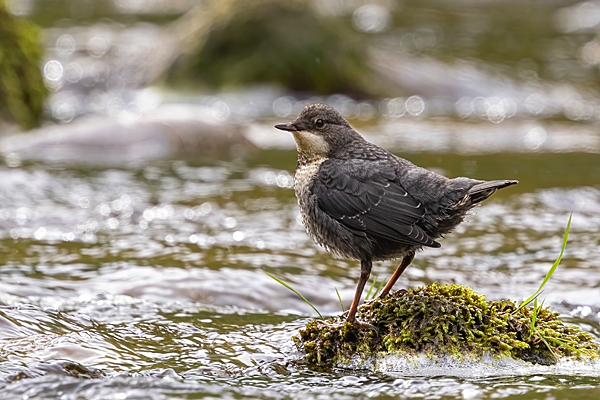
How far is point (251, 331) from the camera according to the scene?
178 inches

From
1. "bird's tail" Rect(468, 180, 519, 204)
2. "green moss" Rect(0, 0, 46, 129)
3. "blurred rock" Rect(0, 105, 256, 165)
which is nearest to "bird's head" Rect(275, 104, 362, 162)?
"bird's tail" Rect(468, 180, 519, 204)

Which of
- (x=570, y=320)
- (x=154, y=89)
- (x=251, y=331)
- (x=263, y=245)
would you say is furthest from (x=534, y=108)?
(x=251, y=331)

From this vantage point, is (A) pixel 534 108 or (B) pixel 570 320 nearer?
(B) pixel 570 320

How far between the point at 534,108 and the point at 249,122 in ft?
14.1

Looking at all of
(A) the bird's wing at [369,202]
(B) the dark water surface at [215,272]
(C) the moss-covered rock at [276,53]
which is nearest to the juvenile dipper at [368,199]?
(A) the bird's wing at [369,202]

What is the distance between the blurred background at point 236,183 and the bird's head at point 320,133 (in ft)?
3.16

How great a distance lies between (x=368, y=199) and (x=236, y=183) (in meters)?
4.00

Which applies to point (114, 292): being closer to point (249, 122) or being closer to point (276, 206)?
point (276, 206)

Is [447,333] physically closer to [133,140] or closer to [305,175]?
[305,175]

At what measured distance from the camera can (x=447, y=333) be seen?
12.6 feet

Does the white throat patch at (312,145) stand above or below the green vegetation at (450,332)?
above

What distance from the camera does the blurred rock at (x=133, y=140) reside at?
A: 8.61 meters

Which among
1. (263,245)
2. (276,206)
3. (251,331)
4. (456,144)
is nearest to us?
(251,331)

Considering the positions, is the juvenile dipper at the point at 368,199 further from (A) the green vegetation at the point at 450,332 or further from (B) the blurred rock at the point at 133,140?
(B) the blurred rock at the point at 133,140
